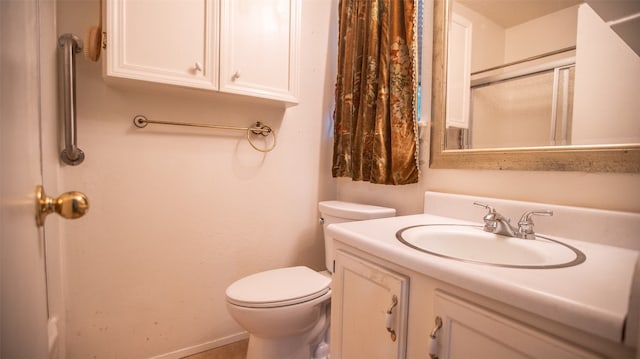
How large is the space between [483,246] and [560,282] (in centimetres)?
39

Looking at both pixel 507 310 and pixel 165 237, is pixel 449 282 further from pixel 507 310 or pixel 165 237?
pixel 165 237

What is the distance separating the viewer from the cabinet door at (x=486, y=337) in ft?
1.50

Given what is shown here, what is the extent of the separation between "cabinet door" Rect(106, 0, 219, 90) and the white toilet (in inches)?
34.7

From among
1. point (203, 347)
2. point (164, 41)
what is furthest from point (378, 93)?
point (203, 347)

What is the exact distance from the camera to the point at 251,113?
155 centimetres

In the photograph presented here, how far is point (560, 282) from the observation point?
0.50m

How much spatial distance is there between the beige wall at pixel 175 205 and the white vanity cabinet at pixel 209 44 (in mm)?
153

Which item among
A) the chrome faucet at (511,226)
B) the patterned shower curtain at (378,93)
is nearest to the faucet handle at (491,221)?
the chrome faucet at (511,226)

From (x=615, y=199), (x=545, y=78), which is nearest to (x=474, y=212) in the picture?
(x=615, y=199)

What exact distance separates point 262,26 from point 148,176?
0.88 meters

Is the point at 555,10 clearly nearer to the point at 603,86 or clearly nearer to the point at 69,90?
the point at 603,86

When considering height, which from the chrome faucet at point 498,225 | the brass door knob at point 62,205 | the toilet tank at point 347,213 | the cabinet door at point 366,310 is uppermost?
the brass door knob at point 62,205

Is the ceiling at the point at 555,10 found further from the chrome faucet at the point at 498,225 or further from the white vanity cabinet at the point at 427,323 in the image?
the white vanity cabinet at the point at 427,323

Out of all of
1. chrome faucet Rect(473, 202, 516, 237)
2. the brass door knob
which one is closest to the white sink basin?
chrome faucet Rect(473, 202, 516, 237)
